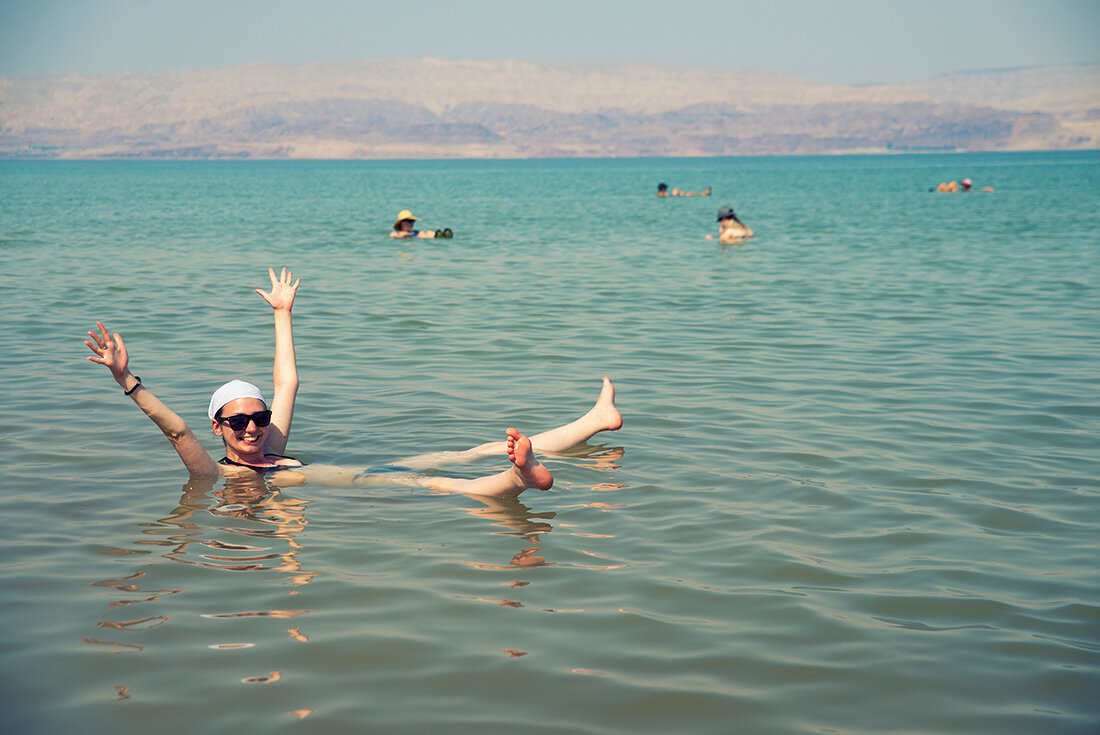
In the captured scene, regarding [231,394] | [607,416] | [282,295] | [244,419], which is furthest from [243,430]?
[607,416]

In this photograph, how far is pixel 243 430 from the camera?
6602 millimetres

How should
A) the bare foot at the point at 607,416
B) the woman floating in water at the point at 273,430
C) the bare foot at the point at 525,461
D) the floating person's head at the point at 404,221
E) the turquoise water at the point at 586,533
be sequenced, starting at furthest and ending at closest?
the floating person's head at the point at 404,221, the bare foot at the point at 607,416, the woman floating in water at the point at 273,430, the bare foot at the point at 525,461, the turquoise water at the point at 586,533

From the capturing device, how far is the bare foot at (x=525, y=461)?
5617 mm

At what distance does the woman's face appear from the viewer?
6.51m

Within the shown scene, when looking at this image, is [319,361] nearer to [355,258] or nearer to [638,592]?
[638,592]

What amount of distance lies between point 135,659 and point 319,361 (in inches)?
292

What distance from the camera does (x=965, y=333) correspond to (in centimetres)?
1274

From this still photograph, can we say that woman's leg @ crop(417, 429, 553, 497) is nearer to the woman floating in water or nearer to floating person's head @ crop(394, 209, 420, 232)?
the woman floating in water

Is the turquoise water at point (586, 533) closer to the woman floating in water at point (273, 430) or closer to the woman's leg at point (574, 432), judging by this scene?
the woman floating in water at point (273, 430)

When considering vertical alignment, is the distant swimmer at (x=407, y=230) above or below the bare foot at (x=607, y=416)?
above

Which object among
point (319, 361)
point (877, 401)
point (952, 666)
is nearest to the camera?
point (952, 666)

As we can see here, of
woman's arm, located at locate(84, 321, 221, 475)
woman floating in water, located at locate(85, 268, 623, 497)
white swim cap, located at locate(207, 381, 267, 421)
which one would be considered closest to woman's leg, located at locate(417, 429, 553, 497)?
woman floating in water, located at locate(85, 268, 623, 497)

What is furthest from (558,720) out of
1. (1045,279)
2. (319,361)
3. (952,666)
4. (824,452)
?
(1045,279)

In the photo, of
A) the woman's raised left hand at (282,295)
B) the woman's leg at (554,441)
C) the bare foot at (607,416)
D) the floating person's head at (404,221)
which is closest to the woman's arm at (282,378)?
the woman's raised left hand at (282,295)
